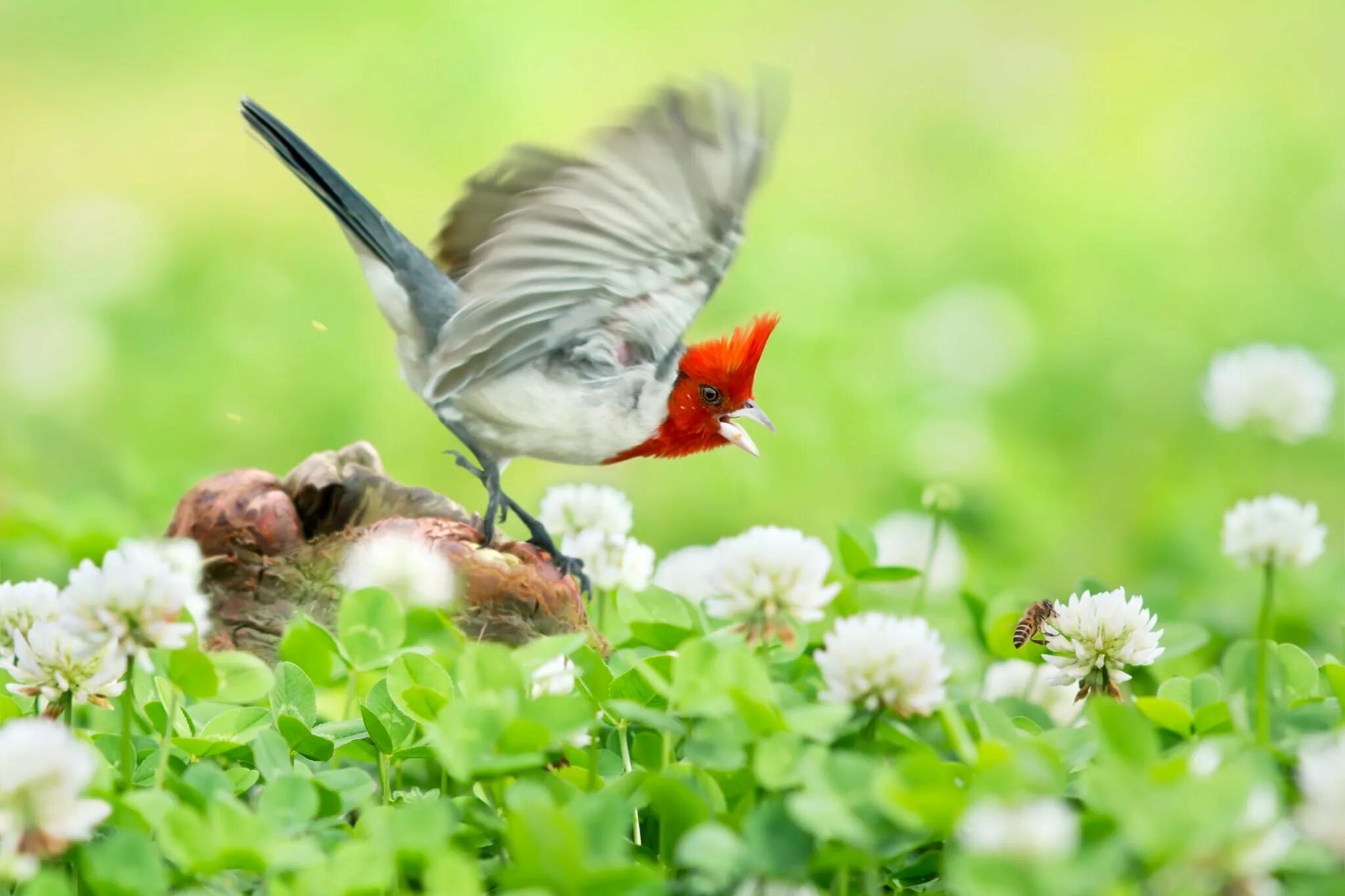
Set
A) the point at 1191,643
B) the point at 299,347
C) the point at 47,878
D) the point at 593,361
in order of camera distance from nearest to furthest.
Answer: the point at 47,878 → the point at 1191,643 → the point at 593,361 → the point at 299,347

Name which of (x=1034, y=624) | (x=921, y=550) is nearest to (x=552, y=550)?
(x=1034, y=624)

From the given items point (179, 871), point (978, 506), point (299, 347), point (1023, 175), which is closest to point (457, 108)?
point (299, 347)

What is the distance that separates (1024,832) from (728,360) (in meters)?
1.30

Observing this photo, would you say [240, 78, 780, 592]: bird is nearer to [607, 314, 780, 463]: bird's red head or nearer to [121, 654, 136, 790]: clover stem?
[607, 314, 780, 463]: bird's red head

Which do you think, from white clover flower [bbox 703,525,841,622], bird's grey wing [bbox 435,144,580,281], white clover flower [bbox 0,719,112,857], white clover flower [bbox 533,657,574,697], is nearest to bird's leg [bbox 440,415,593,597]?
bird's grey wing [bbox 435,144,580,281]

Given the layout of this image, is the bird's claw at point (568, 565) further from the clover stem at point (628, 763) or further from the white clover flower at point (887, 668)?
the white clover flower at point (887, 668)

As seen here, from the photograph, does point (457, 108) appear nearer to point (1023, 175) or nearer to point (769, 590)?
point (1023, 175)

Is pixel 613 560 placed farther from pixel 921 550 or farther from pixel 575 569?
pixel 921 550

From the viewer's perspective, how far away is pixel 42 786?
1.22 metres

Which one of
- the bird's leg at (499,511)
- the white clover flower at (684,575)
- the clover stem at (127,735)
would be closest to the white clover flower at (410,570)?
the bird's leg at (499,511)

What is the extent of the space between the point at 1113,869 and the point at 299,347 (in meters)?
3.85

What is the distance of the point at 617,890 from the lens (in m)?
1.19

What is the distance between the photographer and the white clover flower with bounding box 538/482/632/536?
6.73 feet

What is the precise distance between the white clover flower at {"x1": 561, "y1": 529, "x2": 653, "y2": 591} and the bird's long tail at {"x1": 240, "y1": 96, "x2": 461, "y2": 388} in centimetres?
49
